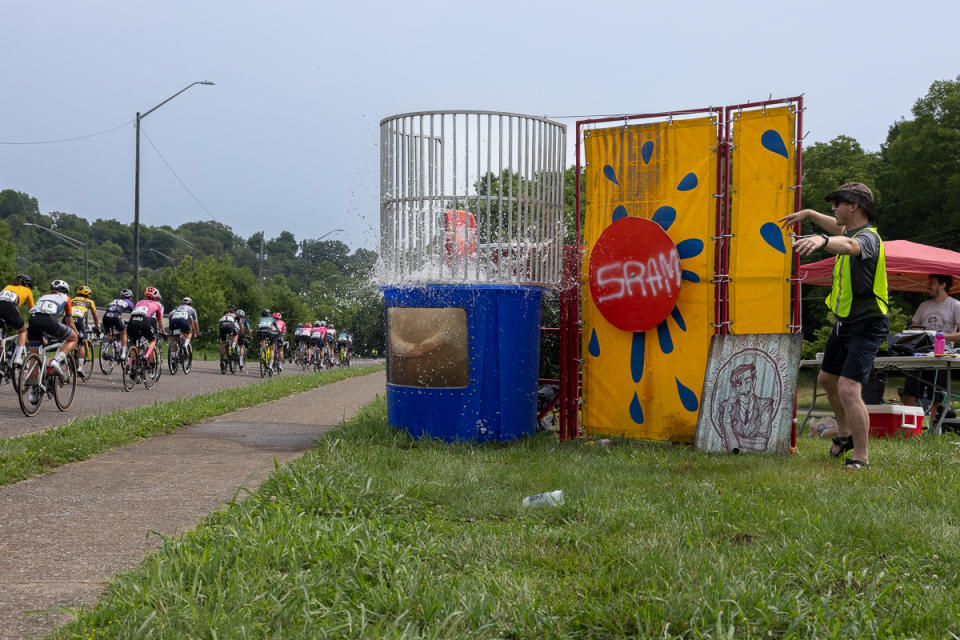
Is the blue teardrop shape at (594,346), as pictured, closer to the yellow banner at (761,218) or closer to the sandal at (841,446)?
the yellow banner at (761,218)

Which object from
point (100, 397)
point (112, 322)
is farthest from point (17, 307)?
point (112, 322)

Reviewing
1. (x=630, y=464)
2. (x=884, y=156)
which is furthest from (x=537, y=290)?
(x=884, y=156)

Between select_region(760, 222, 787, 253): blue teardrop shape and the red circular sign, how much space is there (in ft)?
2.34

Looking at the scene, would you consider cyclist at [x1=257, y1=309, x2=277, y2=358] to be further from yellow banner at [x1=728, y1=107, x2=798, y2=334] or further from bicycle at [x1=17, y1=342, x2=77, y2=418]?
yellow banner at [x1=728, y1=107, x2=798, y2=334]

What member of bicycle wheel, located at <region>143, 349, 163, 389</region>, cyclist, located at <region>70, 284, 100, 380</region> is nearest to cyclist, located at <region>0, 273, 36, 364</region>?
cyclist, located at <region>70, 284, 100, 380</region>

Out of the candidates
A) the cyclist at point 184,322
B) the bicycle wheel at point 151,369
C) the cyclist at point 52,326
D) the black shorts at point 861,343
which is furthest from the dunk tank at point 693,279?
the cyclist at point 184,322

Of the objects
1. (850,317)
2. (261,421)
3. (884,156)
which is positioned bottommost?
(261,421)

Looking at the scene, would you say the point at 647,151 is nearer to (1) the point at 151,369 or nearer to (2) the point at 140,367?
(2) the point at 140,367

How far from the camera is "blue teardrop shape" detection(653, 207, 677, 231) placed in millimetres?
7410

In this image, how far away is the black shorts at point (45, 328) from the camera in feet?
36.0

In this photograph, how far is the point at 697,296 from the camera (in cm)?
731

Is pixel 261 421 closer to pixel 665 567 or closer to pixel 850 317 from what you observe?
pixel 850 317

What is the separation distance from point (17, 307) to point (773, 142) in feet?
34.2

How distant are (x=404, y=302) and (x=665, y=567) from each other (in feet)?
14.0
